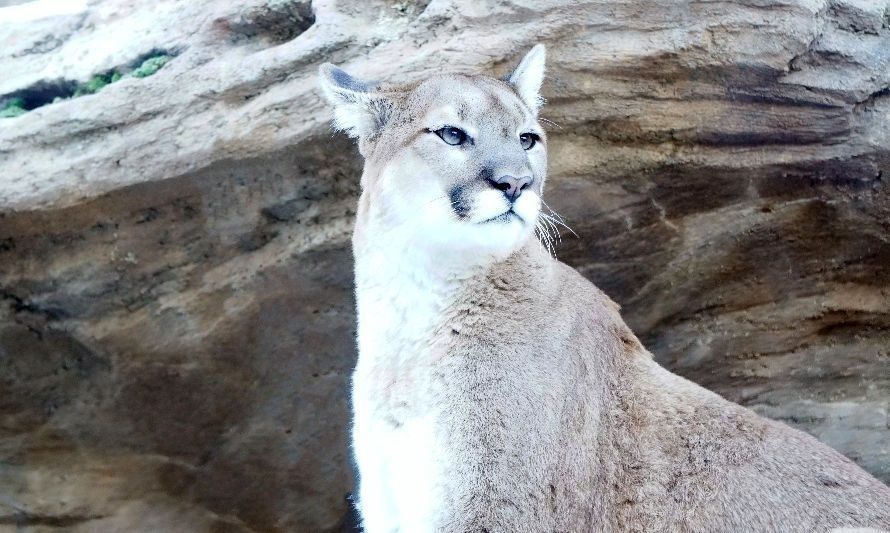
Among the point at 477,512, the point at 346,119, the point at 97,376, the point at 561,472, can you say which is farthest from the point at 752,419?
the point at 97,376

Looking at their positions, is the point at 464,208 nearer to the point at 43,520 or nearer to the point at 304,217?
the point at 304,217

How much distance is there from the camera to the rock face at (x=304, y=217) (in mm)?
4816

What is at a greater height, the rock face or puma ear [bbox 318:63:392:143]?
puma ear [bbox 318:63:392:143]

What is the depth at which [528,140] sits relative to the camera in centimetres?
405

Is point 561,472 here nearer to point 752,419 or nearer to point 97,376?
point 752,419

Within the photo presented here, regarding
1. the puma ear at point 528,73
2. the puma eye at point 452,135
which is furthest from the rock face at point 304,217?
the puma eye at point 452,135

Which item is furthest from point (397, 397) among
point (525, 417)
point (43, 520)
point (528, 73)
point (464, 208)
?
point (43, 520)

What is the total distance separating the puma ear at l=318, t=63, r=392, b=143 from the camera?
409cm

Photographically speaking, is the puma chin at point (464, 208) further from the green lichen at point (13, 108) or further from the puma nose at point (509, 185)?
the green lichen at point (13, 108)

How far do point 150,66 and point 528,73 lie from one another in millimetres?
2120

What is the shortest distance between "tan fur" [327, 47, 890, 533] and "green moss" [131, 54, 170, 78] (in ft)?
5.71

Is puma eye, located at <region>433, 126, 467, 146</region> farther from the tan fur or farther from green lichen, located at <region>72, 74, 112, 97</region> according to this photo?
green lichen, located at <region>72, 74, 112, 97</region>

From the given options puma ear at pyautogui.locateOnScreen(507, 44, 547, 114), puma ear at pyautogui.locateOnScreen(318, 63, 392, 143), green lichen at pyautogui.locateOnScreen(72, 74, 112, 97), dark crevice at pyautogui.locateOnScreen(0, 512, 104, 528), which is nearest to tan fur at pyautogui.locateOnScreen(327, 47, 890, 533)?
puma ear at pyautogui.locateOnScreen(318, 63, 392, 143)

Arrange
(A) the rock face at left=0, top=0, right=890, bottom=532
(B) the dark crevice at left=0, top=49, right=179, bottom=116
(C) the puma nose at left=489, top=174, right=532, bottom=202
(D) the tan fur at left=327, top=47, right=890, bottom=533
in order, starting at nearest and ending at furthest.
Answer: (D) the tan fur at left=327, top=47, right=890, bottom=533, (C) the puma nose at left=489, top=174, right=532, bottom=202, (A) the rock face at left=0, top=0, right=890, bottom=532, (B) the dark crevice at left=0, top=49, right=179, bottom=116
